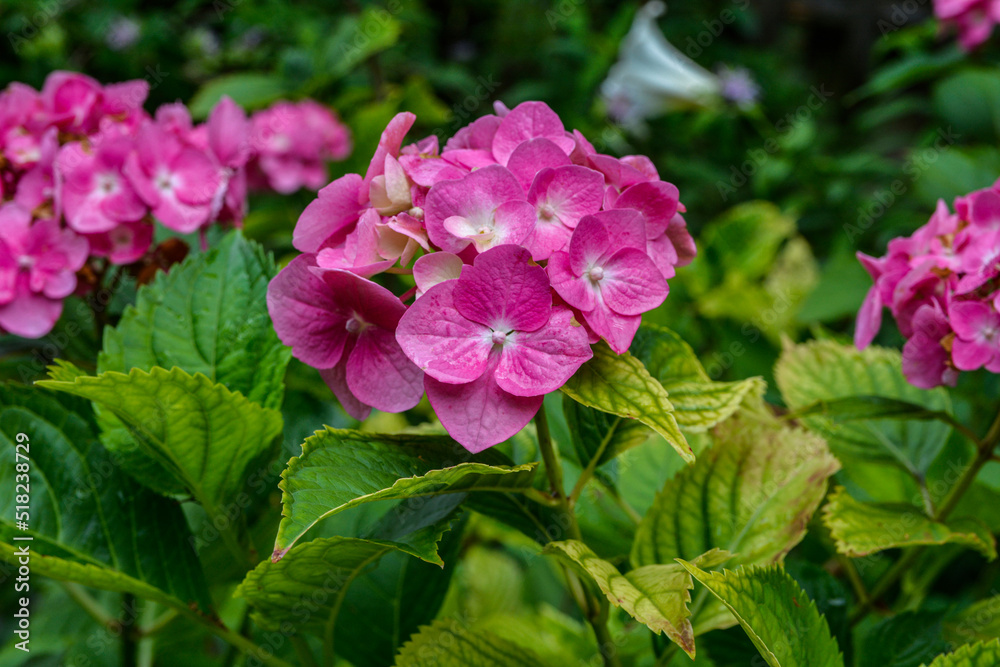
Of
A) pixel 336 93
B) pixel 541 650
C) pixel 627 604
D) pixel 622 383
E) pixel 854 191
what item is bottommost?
pixel 336 93

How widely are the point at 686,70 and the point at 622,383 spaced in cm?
241

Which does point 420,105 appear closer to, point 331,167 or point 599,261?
point 331,167

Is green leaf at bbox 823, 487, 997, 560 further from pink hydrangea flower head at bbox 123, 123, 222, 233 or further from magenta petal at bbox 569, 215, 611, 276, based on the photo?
pink hydrangea flower head at bbox 123, 123, 222, 233

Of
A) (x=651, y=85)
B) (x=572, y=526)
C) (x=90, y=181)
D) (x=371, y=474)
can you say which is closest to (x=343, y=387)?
(x=371, y=474)

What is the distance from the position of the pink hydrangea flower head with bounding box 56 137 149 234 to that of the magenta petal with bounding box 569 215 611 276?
1.82 ft

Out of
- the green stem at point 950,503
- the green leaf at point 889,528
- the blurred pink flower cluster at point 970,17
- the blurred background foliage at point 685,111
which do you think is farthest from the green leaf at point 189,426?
the blurred pink flower cluster at point 970,17

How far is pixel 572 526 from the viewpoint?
0.62 meters

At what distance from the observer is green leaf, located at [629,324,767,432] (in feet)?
1.90

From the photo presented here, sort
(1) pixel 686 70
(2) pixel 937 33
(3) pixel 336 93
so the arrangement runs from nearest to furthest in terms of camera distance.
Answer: (2) pixel 937 33
(3) pixel 336 93
(1) pixel 686 70

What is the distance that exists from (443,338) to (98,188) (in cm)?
54

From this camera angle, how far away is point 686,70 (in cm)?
268

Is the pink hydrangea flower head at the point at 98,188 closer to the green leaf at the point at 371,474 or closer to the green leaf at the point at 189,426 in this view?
the green leaf at the point at 189,426

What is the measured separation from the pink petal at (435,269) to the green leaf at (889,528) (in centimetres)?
40

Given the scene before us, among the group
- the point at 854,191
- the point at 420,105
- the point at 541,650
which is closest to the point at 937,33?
the point at 854,191
